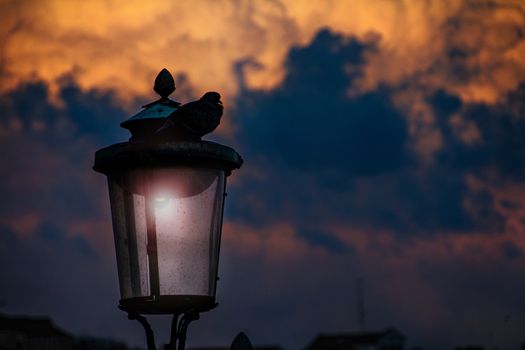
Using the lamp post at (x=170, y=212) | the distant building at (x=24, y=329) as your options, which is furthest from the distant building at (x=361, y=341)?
the lamp post at (x=170, y=212)

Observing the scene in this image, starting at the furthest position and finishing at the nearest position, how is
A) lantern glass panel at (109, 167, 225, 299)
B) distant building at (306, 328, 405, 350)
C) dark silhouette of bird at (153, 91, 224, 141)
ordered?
distant building at (306, 328, 405, 350) → dark silhouette of bird at (153, 91, 224, 141) → lantern glass panel at (109, 167, 225, 299)

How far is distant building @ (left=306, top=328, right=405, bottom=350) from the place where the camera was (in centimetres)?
11713

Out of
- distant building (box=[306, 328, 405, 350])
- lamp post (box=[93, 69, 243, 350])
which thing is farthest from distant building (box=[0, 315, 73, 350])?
distant building (box=[306, 328, 405, 350])

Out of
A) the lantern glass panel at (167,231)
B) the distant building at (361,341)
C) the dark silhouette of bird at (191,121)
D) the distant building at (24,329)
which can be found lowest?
the lantern glass panel at (167,231)

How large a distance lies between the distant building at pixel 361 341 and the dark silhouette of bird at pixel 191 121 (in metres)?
110

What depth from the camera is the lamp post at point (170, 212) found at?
6.87 metres

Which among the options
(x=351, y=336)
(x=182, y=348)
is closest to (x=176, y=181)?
(x=182, y=348)

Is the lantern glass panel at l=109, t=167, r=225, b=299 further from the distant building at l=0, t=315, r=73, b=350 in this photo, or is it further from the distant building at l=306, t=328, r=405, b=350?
the distant building at l=306, t=328, r=405, b=350

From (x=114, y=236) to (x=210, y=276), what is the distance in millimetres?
621

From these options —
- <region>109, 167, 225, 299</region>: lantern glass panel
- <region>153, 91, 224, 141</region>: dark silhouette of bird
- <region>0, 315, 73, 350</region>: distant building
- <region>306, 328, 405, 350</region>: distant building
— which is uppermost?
<region>306, 328, 405, 350</region>: distant building

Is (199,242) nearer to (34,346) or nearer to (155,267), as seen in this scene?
(155,267)

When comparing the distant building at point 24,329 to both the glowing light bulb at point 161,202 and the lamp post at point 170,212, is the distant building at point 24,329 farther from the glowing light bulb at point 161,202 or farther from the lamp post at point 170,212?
the glowing light bulb at point 161,202

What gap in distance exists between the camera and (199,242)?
6.93m

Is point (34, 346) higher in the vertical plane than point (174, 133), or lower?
lower
